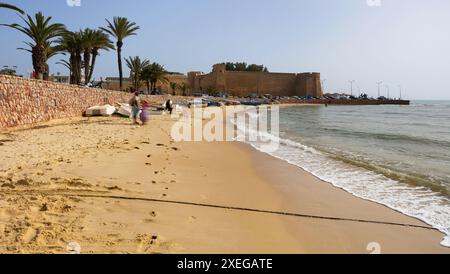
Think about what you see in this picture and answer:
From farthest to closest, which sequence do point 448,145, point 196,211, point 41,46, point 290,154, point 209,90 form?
point 209,90 → point 41,46 → point 448,145 → point 290,154 → point 196,211

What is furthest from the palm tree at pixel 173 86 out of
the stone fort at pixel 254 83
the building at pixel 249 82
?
the stone fort at pixel 254 83

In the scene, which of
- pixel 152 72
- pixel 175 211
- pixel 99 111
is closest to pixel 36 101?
pixel 99 111

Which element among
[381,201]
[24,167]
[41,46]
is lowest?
[381,201]

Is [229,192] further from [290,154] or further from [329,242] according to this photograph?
[290,154]

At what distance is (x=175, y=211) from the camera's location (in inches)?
179

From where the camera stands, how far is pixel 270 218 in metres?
4.78

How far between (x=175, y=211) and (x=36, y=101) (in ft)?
39.9

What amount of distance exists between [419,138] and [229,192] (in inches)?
557

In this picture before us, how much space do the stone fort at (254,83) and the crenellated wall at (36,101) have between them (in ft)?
251

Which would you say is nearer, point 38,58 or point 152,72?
point 38,58

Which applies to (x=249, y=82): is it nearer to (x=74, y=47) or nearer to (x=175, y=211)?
(x=74, y=47)

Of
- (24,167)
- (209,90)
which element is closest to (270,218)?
(24,167)

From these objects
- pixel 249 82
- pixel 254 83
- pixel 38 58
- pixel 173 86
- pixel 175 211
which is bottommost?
pixel 175 211

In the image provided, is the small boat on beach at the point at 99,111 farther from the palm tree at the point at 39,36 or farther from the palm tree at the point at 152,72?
the palm tree at the point at 152,72
